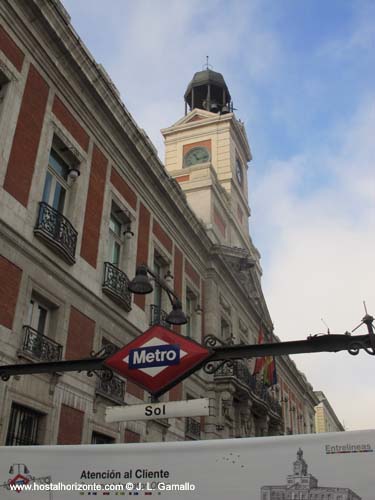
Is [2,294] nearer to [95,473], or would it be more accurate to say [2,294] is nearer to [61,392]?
[61,392]

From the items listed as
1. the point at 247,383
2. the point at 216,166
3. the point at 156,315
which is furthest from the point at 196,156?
the point at 156,315

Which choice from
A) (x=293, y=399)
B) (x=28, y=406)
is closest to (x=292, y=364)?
(x=293, y=399)

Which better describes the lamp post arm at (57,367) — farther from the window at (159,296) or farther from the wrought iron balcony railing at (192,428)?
the wrought iron balcony railing at (192,428)

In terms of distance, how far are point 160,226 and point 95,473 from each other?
1514 cm

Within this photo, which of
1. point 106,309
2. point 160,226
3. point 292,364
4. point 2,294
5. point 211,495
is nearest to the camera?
point 211,495

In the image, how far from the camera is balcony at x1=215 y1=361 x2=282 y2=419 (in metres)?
21.6

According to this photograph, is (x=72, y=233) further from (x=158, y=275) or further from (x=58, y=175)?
(x=158, y=275)

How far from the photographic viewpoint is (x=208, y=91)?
4041 centimetres

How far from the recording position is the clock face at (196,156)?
108ft

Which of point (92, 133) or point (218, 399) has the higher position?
point (92, 133)

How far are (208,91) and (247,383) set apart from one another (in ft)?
80.3

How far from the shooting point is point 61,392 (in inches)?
474

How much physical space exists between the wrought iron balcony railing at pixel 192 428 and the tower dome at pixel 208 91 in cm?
2709

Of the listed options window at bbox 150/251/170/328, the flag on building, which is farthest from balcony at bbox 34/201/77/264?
the flag on building
